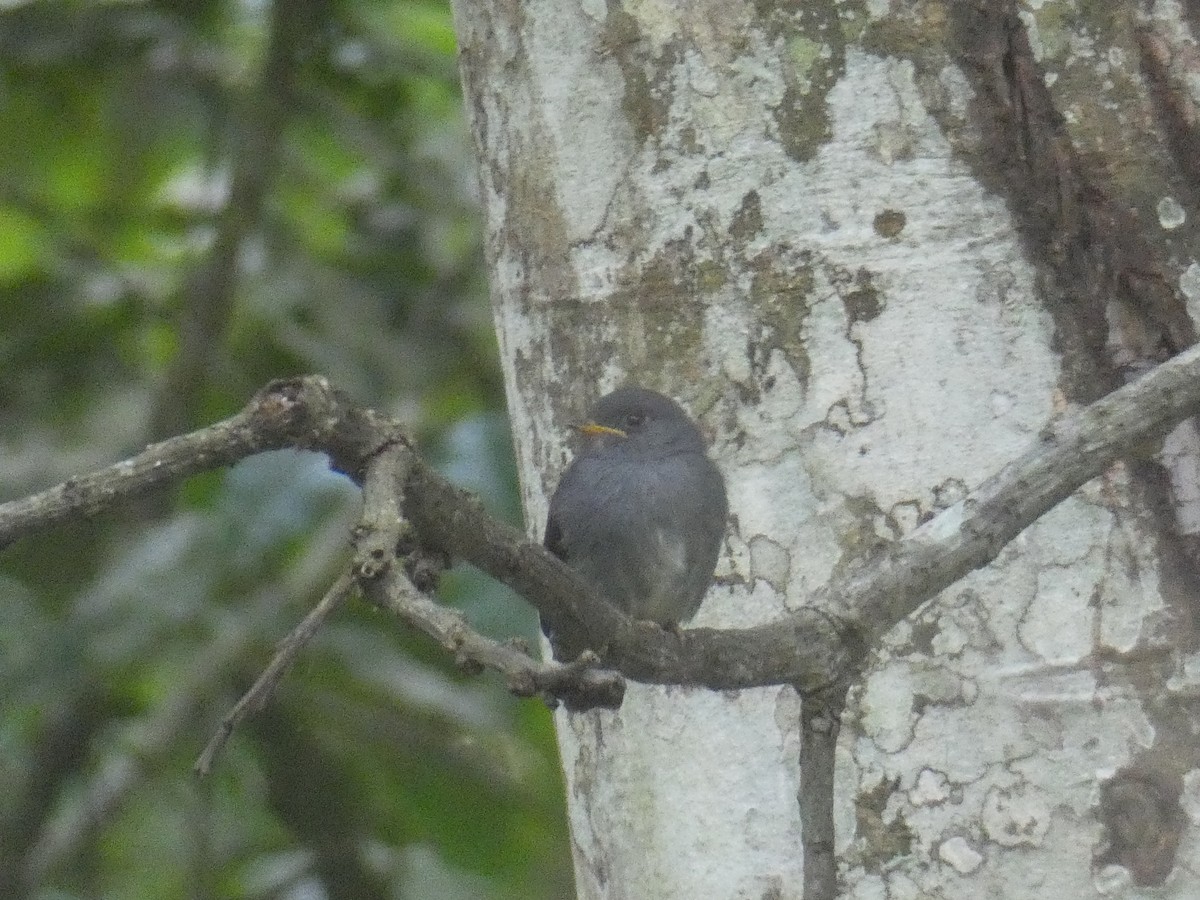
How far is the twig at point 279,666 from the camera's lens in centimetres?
160

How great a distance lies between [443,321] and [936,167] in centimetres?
198

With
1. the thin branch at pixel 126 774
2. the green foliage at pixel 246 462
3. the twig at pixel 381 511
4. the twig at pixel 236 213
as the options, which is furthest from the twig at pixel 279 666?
the twig at pixel 236 213

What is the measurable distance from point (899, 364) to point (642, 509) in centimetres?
83

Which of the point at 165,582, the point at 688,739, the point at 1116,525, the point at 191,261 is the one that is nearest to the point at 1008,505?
the point at 1116,525

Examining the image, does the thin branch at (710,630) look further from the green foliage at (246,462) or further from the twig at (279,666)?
the green foliage at (246,462)

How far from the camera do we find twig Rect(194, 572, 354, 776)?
63.2 inches

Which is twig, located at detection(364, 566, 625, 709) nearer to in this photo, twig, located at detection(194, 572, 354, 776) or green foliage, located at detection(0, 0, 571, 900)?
twig, located at detection(194, 572, 354, 776)

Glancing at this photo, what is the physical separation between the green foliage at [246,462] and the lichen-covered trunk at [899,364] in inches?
28.5

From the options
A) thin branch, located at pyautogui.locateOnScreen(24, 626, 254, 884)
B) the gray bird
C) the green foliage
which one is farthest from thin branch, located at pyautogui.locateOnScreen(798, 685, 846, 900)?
thin branch, located at pyautogui.locateOnScreen(24, 626, 254, 884)

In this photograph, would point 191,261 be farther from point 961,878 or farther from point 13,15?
point 961,878

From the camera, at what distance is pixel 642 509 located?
10.6ft

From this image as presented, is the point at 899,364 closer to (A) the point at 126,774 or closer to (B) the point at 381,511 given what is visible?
(B) the point at 381,511

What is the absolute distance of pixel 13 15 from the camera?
4297 mm

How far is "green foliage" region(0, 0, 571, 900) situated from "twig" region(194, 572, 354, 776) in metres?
1.51
